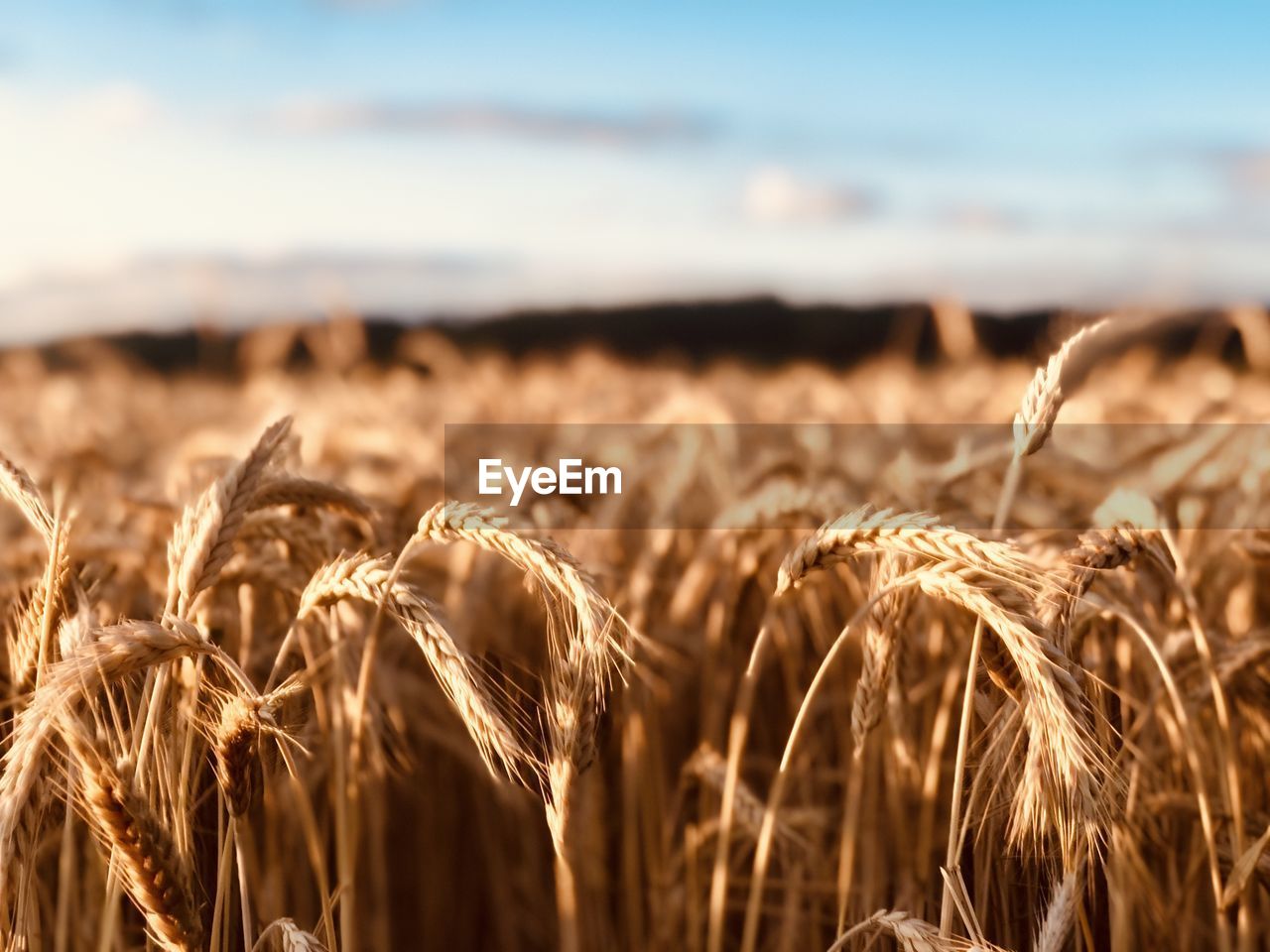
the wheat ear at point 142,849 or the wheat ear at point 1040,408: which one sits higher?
the wheat ear at point 1040,408

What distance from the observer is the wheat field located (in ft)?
5.29

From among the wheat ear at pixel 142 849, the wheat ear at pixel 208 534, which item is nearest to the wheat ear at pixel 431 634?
the wheat ear at pixel 208 534

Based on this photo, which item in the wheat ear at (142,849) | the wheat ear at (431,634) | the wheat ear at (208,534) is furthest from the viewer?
the wheat ear at (208,534)

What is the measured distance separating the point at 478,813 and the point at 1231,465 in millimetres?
2620

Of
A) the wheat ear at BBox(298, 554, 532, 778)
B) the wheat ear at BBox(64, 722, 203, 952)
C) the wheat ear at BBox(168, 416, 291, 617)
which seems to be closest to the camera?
the wheat ear at BBox(64, 722, 203, 952)

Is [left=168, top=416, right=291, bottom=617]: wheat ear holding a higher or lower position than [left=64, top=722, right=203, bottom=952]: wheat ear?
higher

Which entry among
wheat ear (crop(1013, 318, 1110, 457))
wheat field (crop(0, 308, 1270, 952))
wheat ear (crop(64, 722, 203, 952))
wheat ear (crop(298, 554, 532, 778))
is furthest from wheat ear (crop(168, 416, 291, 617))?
wheat ear (crop(1013, 318, 1110, 457))

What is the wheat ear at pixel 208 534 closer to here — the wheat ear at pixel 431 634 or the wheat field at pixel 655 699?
the wheat field at pixel 655 699

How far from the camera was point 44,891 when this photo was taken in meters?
2.74

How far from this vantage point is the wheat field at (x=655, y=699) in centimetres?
161

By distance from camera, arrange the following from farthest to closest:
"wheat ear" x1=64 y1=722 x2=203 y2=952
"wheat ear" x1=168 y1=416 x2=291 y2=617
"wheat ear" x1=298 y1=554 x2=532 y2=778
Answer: "wheat ear" x1=168 y1=416 x2=291 y2=617
"wheat ear" x1=298 y1=554 x2=532 y2=778
"wheat ear" x1=64 y1=722 x2=203 y2=952

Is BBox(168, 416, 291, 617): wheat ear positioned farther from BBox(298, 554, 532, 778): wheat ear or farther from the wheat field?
BBox(298, 554, 532, 778): wheat ear

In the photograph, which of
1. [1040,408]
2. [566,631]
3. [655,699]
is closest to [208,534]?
[566,631]

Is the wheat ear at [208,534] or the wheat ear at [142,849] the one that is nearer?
the wheat ear at [142,849]
